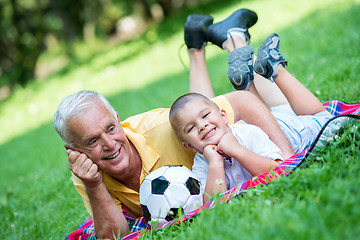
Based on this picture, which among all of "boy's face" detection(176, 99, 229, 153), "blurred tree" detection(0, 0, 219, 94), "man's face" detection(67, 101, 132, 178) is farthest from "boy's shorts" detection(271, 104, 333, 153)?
"blurred tree" detection(0, 0, 219, 94)

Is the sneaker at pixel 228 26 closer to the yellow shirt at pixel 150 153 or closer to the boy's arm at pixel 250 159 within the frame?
the yellow shirt at pixel 150 153

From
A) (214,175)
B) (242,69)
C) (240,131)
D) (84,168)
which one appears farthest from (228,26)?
(84,168)

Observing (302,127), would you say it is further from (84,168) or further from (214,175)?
(84,168)

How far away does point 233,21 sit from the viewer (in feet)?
13.9

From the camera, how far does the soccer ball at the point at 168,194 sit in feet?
8.67

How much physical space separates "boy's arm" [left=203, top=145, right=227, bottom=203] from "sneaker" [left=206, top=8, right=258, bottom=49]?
1.82 meters

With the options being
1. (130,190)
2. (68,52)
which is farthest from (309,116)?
(68,52)

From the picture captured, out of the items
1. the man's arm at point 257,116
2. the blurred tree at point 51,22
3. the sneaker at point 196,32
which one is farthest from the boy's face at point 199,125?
the blurred tree at point 51,22

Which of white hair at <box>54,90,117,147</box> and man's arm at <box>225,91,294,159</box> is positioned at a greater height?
white hair at <box>54,90,117,147</box>

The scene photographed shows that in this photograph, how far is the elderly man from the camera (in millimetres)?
2764

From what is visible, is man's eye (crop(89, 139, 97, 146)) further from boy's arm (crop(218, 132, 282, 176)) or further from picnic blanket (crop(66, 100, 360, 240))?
boy's arm (crop(218, 132, 282, 176))

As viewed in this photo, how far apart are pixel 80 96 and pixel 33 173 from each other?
3565 millimetres

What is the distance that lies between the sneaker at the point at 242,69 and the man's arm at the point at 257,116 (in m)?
0.14

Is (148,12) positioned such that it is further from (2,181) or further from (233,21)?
(233,21)
